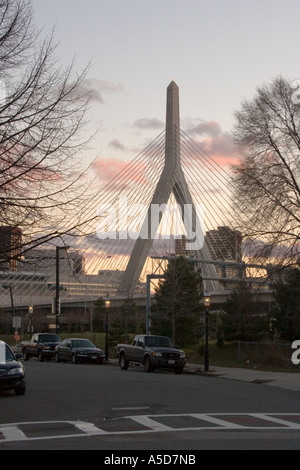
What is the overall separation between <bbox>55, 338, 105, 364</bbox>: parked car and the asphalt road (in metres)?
14.6

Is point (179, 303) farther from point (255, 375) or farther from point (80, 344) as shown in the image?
point (255, 375)

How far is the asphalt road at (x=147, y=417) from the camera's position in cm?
1051

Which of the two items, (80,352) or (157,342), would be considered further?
(80,352)

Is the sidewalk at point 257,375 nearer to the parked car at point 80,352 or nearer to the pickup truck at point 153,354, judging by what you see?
the pickup truck at point 153,354

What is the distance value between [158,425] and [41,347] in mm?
30431

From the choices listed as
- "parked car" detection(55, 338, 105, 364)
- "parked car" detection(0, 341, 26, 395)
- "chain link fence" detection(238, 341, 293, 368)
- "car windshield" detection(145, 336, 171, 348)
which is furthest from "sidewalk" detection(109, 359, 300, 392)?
"parked car" detection(0, 341, 26, 395)

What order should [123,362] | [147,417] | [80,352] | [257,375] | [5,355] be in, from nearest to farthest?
[147,417]
[5,355]
[257,375]
[123,362]
[80,352]

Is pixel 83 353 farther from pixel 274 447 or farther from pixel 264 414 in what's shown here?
pixel 274 447

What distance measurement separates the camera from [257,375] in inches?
1120

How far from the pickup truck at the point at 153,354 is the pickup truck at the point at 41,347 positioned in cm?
1106

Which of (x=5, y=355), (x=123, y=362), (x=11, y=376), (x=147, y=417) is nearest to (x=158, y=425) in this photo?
(x=147, y=417)

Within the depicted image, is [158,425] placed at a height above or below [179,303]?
below

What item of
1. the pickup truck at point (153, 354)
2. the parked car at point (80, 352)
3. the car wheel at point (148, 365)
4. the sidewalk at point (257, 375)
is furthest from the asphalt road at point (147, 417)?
the parked car at point (80, 352)
